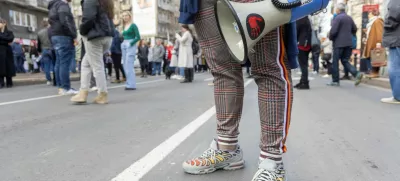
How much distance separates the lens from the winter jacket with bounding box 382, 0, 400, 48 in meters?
5.09

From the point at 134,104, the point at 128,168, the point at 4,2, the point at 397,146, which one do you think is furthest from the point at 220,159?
the point at 4,2

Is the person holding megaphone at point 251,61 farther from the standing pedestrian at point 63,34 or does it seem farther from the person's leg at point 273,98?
the standing pedestrian at point 63,34

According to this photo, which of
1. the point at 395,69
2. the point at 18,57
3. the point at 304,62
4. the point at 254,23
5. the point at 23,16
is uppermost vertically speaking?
the point at 23,16

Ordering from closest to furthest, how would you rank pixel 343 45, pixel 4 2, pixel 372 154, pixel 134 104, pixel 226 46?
pixel 226 46 < pixel 372 154 < pixel 134 104 < pixel 343 45 < pixel 4 2

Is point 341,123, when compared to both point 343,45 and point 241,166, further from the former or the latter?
point 343,45

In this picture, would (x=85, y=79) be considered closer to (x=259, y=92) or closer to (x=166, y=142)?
(x=166, y=142)

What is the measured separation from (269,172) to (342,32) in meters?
7.28

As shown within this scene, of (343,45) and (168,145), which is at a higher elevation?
(343,45)

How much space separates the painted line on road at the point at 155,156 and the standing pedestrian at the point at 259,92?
0.30 meters

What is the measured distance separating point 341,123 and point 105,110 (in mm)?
2904

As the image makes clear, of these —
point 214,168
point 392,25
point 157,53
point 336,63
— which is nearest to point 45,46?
point 336,63

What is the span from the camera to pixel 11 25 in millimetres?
34062

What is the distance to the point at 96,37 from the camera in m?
5.20

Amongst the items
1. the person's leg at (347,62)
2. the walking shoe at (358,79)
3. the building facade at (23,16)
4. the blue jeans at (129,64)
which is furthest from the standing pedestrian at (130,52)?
the building facade at (23,16)
